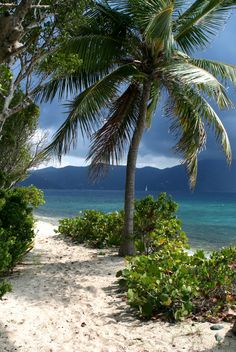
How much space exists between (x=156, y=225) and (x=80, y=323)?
494 centimetres

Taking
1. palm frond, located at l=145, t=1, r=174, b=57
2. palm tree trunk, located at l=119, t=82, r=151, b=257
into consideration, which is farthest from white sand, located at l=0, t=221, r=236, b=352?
palm frond, located at l=145, t=1, r=174, b=57

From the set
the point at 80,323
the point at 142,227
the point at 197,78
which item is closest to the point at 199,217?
the point at 142,227

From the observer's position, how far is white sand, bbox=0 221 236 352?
15.6 feet

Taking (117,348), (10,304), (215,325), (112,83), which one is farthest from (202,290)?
(112,83)

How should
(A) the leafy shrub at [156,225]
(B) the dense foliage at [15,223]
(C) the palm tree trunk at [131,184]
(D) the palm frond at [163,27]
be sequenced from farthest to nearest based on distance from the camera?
(C) the palm tree trunk at [131,184]
(A) the leafy shrub at [156,225]
(B) the dense foliage at [15,223]
(D) the palm frond at [163,27]

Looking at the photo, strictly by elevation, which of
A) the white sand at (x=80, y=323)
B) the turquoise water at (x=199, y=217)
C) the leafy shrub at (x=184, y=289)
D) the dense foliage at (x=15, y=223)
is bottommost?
the turquoise water at (x=199, y=217)

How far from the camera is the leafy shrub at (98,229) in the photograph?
1195 cm

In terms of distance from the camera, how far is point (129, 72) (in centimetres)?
973

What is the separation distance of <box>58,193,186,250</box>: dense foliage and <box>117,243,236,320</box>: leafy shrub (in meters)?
2.95

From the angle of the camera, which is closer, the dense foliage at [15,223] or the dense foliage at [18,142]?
the dense foliage at [15,223]

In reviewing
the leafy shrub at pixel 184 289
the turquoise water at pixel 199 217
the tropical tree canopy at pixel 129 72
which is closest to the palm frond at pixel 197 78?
the tropical tree canopy at pixel 129 72

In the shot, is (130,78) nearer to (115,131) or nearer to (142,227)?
(115,131)

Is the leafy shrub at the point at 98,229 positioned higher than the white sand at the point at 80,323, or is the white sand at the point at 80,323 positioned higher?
the leafy shrub at the point at 98,229

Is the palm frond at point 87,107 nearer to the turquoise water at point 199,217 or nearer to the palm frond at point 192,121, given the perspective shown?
Result: the palm frond at point 192,121
